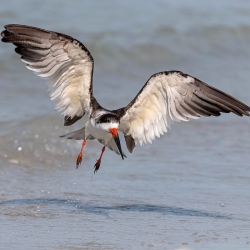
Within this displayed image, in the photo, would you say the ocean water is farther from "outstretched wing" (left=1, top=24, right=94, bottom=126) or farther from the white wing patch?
"outstretched wing" (left=1, top=24, right=94, bottom=126)

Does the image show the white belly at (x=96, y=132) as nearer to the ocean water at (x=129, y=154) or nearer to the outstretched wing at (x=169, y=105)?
the outstretched wing at (x=169, y=105)

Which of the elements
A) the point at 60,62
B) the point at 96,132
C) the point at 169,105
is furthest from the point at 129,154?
the point at 60,62

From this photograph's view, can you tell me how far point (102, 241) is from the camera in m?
5.91

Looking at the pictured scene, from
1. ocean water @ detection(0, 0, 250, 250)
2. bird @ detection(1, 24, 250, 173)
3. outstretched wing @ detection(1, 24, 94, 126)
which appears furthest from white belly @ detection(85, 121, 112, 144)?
ocean water @ detection(0, 0, 250, 250)

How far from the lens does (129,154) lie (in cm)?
909

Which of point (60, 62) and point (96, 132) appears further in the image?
point (96, 132)

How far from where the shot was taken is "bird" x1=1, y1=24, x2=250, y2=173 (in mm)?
6812

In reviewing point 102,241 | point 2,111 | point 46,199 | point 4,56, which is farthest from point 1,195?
point 4,56

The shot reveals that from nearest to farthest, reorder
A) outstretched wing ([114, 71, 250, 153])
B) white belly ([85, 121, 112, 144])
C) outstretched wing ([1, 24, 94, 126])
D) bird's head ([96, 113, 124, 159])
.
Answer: outstretched wing ([1, 24, 94, 126]) → outstretched wing ([114, 71, 250, 153]) → bird's head ([96, 113, 124, 159]) → white belly ([85, 121, 112, 144])

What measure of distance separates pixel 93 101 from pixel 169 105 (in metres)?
0.79

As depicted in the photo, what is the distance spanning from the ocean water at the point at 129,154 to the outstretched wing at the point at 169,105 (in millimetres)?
706

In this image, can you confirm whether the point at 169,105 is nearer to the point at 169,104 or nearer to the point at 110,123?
the point at 169,104

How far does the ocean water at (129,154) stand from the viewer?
6266 millimetres

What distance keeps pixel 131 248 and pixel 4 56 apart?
6910 millimetres
